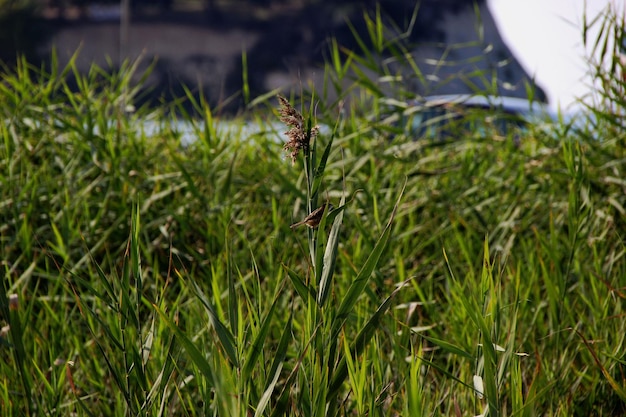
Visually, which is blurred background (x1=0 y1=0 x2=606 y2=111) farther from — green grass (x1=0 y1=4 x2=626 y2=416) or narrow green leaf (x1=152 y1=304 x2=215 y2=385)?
narrow green leaf (x1=152 y1=304 x2=215 y2=385)

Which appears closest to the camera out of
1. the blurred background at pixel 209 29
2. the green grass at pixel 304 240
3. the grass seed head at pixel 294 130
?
the grass seed head at pixel 294 130

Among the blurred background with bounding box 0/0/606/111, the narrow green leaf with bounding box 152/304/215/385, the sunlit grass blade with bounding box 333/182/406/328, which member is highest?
the sunlit grass blade with bounding box 333/182/406/328

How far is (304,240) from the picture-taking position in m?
2.70

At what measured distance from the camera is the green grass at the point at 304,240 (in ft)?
6.28

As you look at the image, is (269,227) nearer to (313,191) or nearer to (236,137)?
(236,137)

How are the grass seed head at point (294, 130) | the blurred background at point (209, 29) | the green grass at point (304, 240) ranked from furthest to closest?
the blurred background at point (209, 29)
the green grass at point (304, 240)
the grass seed head at point (294, 130)

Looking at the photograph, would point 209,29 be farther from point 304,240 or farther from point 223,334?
point 223,334

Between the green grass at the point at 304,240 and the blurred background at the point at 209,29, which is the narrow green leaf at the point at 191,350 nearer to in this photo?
the green grass at the point at 304,240

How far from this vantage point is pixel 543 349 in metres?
2.10

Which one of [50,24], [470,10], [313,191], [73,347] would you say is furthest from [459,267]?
[50,24]

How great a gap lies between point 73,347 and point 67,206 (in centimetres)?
59

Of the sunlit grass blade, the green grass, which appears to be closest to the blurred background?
the green grass

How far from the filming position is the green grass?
1913mm

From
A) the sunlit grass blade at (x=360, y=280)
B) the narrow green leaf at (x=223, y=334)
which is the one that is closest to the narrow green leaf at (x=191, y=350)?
the narrow green leaf at (x=223, y=334)
